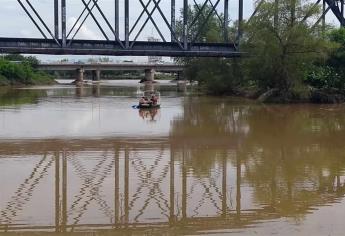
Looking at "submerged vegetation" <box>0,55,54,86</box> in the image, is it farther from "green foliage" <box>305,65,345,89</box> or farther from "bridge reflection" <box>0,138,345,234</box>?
"bridge reflection" <box>0,138,345,234</box>

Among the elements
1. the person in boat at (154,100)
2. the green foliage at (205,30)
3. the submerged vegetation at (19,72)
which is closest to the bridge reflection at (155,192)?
the person in boat at (154,100)

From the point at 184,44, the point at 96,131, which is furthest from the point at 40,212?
the point at 184,44

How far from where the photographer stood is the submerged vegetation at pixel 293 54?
5466 centimetres

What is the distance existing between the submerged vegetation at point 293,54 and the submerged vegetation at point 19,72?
7198 centimetres

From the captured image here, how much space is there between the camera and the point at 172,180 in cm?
1686

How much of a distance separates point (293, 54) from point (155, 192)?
4237 cm

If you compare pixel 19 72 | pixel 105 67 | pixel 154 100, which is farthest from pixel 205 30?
pixel 105 67

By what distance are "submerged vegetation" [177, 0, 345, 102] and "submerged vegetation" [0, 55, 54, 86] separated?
236 feet

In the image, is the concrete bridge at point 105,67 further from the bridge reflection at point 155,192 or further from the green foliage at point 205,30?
the bridge reflection at point 155,192

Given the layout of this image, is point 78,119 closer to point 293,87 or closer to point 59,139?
point 59,139

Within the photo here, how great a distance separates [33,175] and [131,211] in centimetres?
521

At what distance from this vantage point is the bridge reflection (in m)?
12.5

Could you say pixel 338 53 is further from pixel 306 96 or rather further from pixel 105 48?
pixel 105 48

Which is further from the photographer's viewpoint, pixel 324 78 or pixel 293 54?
pixel 324 78
